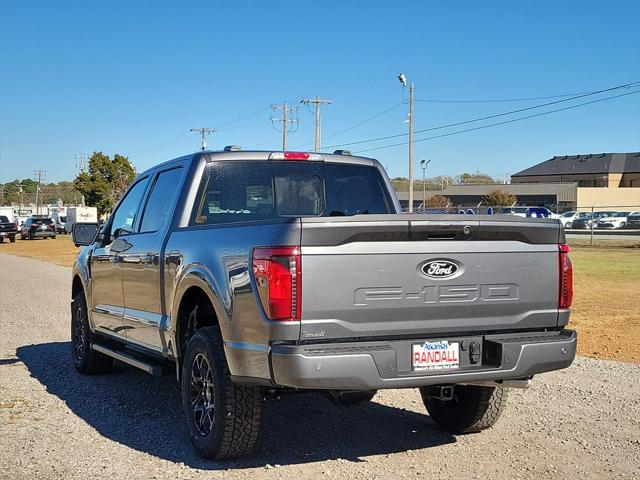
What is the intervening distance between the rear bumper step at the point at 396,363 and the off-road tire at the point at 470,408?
69 centimetres

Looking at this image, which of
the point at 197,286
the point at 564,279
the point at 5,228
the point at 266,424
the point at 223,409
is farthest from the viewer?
the point at 5,228

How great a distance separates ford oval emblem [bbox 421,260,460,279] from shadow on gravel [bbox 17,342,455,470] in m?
1.47

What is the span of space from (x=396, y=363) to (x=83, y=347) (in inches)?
184

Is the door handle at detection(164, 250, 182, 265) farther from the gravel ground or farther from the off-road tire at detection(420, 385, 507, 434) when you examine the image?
the off-road tire at detection(420, 385, 507, 434)

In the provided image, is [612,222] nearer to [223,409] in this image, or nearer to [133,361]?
[133,361]

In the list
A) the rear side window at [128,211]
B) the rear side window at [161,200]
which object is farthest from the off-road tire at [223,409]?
the rear side window at [128,211]

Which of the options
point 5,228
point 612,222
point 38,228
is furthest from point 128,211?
point 38,228

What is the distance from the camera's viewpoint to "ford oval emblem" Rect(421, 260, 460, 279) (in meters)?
4.65

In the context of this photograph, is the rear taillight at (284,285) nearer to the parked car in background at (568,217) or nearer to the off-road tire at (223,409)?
the off-road tire at (223,409)

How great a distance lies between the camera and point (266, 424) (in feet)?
20.3

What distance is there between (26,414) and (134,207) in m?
2.05

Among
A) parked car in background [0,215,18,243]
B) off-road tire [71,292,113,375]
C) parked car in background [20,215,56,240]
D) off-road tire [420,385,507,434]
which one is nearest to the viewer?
off-road tire [420,385,507,434]

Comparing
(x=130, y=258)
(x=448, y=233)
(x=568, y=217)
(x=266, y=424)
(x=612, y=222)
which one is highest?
(x=448, y=233)

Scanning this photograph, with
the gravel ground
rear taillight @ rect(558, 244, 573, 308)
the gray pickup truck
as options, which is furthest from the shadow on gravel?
rear taillight @ rect(558, 244, 573, 308)
